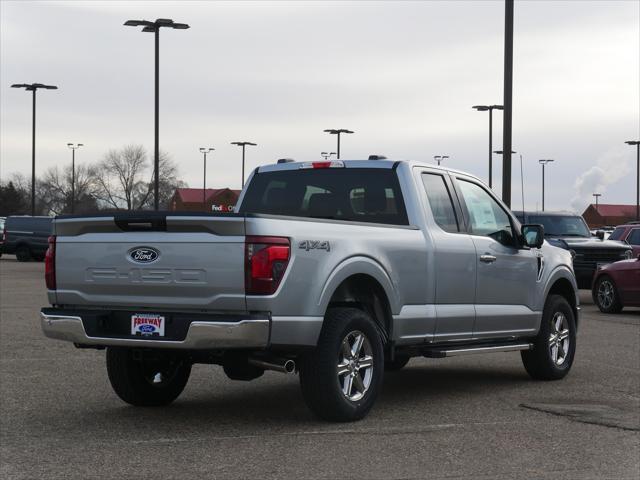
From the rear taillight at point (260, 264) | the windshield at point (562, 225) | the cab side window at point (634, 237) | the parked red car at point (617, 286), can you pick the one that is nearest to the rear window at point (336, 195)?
the rear taillight at point (260, 264)

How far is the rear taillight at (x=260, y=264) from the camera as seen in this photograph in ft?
24.5

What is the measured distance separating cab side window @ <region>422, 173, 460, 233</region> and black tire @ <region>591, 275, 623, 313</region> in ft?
37.6

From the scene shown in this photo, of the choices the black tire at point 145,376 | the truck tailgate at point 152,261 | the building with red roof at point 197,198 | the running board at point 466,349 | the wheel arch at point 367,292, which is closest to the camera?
the truck tailgate at point 152,261

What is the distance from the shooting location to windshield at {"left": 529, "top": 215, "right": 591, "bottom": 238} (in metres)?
23.7

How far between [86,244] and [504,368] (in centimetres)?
536

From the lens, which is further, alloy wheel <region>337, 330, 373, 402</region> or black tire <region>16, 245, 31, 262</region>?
black tire <region>16, 245, 31, 262</region>

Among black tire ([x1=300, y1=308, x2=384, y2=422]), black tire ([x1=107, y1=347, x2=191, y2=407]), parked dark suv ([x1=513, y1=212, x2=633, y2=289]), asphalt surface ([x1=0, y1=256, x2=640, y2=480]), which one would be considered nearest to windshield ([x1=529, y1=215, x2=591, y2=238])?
parked dark suv ([x1=513, y1=212, x2=633, y2=289])

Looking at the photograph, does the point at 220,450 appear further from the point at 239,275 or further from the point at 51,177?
the point at 51,177

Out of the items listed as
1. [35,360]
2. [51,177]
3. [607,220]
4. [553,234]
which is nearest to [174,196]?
[51,177]

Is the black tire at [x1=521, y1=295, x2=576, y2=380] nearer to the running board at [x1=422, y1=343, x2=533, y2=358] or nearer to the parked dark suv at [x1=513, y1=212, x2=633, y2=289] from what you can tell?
the running board at [x1=422, y1=343, x2=533, y2=358]

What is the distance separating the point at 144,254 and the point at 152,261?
0.09 metres

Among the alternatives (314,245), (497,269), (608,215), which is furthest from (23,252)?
(608,215)

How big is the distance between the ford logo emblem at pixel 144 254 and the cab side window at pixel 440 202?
2.66 metres

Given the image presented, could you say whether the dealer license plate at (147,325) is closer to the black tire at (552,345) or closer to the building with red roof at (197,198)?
the black tire at (552,345)
